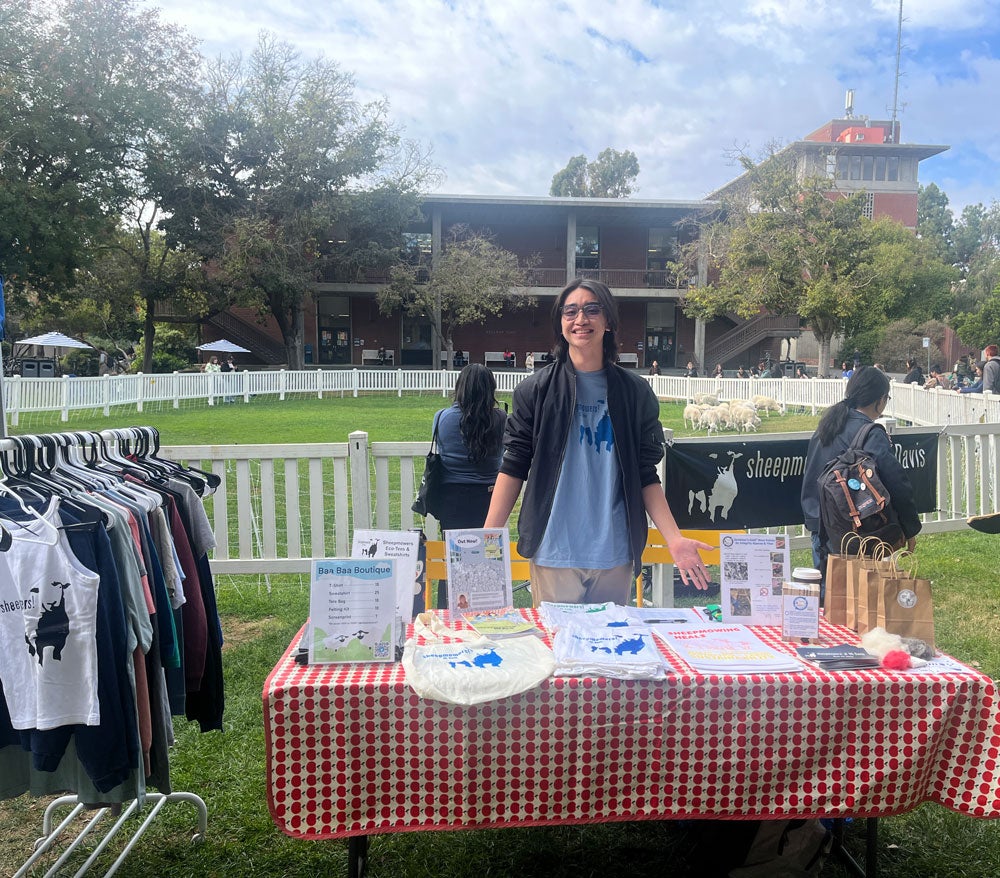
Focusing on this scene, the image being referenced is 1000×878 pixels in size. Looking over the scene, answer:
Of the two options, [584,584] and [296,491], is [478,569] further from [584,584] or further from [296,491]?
[296,491]

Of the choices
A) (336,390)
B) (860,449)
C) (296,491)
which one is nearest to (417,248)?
(336,390)

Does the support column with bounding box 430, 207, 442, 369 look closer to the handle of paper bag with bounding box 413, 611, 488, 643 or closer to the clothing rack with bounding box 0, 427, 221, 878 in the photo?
the clothing rack with bounding box 0, 427, 221, 878

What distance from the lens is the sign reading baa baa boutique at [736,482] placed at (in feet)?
16.8

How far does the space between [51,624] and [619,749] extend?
1.63 meters

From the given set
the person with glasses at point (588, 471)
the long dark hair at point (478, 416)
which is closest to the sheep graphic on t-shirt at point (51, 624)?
the person with glasses at point (588, 471)

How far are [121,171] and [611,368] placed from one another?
94.2 ft

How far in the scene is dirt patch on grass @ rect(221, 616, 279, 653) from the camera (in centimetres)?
495

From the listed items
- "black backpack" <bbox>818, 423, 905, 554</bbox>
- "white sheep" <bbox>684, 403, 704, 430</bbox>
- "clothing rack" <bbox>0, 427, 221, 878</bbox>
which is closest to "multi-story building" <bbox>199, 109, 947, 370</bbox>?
"white sheep" <bbox>684, 403, 704, 430</bbox>

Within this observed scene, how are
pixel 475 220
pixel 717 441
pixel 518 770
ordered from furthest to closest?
1. pixel 475 220
2. pixel 717 441
3. pixel 518 770

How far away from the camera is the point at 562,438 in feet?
9.25

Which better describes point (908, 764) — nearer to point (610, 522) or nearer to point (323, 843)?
point (610, 522)

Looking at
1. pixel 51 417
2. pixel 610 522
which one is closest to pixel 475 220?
pixel 51 417

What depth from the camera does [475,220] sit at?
34.4 metres

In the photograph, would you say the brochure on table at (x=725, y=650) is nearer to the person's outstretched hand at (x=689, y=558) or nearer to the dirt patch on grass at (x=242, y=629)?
the person's outstretched hand at (x=689, y=558)
